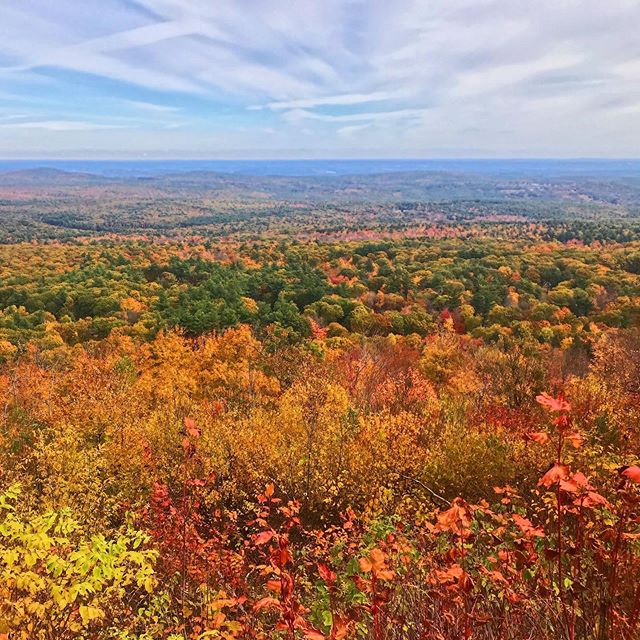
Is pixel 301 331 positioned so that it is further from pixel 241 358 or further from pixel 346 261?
pixel 346 261

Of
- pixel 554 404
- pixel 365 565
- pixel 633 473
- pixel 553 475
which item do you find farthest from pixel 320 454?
pixel 633 473

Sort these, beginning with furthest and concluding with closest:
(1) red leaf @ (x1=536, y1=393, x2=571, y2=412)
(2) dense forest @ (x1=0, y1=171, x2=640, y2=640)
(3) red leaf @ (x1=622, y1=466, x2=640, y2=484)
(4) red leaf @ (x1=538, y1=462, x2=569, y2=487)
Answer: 1. (2) dense forest @ (x1=0, y1=171, x2=640, y2=640)
2. (1) red leaf @ (x1=536, y1=393, x2=571, y2=412)
3. (4) red leaf @ (x1=538, y1=462, x2=569, y2=487)
4. (3) red leaf @ (x1=622, y1=466, x2=640, y2=484)

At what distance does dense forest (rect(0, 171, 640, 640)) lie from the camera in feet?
24.9

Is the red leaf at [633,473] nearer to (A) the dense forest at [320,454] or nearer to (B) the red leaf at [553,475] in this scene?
(A) the dense forest at [320,454]

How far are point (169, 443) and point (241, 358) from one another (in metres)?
26.2

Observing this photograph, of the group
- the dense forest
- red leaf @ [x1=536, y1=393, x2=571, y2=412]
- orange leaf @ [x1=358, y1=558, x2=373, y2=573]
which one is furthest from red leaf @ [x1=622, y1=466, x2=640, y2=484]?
orange leaf @ [x1=358, y1=558, x2=373, y2=573]

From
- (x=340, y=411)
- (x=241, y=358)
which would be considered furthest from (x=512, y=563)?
(x=241, y=358)

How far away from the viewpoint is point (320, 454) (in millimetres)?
21062

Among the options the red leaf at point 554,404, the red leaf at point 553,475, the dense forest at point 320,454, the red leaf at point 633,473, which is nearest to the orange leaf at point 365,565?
the dense forest at point 320,454

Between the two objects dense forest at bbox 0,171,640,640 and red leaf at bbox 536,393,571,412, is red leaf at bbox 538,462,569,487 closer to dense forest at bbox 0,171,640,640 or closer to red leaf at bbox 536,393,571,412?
dense forest at bbox 0,171,640,640

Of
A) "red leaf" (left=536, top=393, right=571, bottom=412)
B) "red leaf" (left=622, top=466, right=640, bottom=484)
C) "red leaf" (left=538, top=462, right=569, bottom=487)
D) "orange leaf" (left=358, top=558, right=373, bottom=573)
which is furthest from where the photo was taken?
"orange leaf" (left=358, top=558, right=373, bottom=573)

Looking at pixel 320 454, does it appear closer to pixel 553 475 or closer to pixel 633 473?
pixel 553 475

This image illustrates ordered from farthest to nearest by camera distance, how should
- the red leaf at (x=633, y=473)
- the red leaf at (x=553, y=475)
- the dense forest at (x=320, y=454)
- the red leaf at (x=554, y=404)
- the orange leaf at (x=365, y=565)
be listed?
the dense forest at (x=320, y=454)
the orange leaf at (x=365, y=565)
the red leaf at (x=554, y=404)
the red leaf at (x=553, y=475)
the red leaf at (x=633, y=473)

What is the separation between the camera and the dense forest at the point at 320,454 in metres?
7.59
